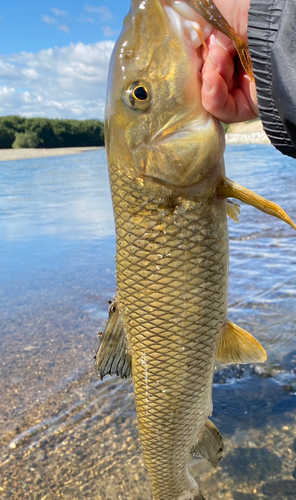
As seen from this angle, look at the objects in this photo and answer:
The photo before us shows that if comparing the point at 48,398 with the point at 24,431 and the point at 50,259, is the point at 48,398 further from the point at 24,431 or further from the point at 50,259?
the point at 50,259

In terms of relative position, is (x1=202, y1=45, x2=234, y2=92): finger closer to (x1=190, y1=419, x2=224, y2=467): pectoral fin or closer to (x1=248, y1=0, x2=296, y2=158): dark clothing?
(x1=248, y1=0, x2=296, y2=158): dark clothing

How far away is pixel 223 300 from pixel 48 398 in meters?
2.57

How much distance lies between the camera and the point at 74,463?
321cm

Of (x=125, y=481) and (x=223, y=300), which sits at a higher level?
(x=223, y=300)

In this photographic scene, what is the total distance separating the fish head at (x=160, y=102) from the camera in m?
1.65

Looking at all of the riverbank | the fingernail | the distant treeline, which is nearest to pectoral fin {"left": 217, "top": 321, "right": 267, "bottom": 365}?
the fingernail

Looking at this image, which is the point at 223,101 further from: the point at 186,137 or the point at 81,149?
the point at 81,149

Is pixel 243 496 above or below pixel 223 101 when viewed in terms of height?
below

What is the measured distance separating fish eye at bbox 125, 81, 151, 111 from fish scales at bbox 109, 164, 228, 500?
31 cm

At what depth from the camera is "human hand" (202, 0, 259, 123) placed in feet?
5.04

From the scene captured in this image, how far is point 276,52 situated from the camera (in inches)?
58.4

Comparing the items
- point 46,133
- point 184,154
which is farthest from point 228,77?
point 46,133

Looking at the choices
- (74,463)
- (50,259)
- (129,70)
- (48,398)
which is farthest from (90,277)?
(129,70)

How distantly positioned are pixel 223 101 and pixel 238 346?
128cm
